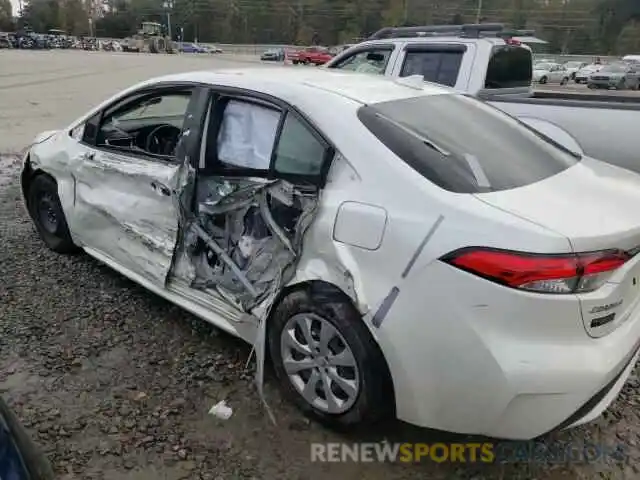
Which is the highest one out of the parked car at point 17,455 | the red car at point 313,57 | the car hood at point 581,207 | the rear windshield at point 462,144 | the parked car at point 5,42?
the rear windshield at point 462,144

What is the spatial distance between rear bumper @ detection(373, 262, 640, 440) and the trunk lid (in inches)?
2.7

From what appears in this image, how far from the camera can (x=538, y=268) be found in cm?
200

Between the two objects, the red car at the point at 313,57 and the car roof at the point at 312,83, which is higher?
the car roof at the point at 312,83

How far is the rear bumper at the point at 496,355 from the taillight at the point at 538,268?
0.12 feet

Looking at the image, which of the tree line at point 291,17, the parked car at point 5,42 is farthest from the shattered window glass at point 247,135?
the tree line at point 291,17

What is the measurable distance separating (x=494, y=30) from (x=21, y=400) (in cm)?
574

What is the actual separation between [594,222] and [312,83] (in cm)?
149

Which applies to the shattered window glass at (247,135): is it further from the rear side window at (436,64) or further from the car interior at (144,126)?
the rear side window at (436,64)

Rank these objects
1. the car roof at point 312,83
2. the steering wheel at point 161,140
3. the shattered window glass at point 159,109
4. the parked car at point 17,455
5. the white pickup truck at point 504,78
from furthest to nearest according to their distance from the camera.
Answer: the white pickup truck at point 504,78, the steering wheel at point 161,140, the shattered window glass at point 159,109, the car roof at point 312,83, the parked car at point 17,455

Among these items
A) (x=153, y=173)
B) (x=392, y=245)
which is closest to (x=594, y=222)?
(x=392, y=245)

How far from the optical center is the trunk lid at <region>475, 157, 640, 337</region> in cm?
208

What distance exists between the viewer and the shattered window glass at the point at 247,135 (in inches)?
113

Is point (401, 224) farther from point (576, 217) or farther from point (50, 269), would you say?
point (50, 269)

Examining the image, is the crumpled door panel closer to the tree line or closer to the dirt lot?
the dirt lot
